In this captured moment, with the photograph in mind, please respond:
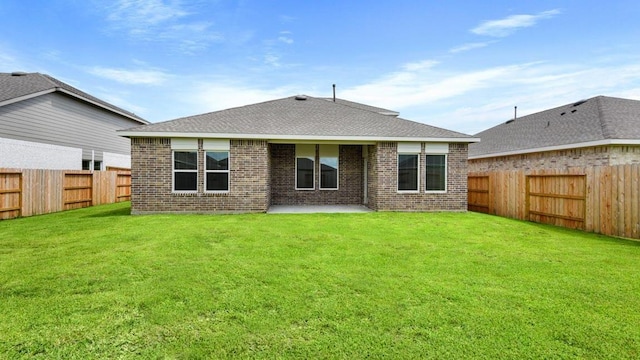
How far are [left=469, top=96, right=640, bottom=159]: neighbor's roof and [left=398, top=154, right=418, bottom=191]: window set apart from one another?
6798 mm

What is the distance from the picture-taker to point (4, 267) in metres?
5.46

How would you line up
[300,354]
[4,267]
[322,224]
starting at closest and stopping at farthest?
[300,354] < [4,267] < [322,224]

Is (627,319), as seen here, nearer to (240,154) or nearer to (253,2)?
(240,154)

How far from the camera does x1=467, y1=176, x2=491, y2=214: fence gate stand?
13.5m

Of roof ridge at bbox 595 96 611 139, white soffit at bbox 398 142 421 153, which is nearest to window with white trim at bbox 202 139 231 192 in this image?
white soffit at bbox 398 142 421 153

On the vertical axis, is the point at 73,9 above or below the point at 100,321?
above

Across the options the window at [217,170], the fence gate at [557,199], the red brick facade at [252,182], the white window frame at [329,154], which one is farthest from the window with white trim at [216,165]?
the fence gate at [557,199]

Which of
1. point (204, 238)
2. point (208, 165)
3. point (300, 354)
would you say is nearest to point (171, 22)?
point (208, 165)

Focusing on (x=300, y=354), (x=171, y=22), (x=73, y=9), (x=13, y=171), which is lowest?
(x=300, y=354)

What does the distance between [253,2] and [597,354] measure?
621 inches

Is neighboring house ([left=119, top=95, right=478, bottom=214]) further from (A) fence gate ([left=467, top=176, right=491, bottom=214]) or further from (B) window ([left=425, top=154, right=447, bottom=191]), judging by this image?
(A) fence gate ([left=467, top=176, right=491, bottom=214])

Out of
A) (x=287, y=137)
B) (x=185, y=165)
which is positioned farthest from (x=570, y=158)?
(x=185, y=165)

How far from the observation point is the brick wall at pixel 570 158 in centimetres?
1239

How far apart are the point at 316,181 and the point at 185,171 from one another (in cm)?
592
